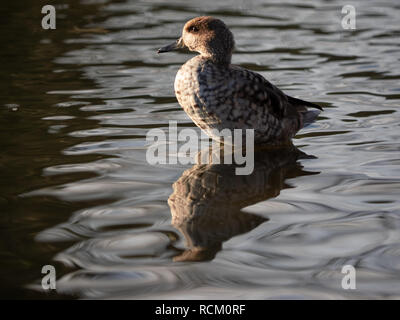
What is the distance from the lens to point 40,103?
7.80 m

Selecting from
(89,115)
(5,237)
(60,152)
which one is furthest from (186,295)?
(89,115)

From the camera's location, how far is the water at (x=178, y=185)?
4086 millimetres

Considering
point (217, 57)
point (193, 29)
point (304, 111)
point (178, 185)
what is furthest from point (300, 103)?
point (178, 185)

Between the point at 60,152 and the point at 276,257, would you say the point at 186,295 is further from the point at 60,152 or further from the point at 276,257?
the point at 60,152

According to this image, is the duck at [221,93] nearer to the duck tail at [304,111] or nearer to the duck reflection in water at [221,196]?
the duck tail at [304,111]

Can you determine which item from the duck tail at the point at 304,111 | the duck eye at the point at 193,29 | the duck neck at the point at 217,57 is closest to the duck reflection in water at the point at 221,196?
the duck tail at the point at 304,111

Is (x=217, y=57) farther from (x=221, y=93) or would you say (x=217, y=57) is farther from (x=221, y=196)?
(x=221, y=196)

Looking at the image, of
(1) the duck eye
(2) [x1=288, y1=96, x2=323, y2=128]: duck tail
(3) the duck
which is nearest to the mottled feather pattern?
(3) the duck

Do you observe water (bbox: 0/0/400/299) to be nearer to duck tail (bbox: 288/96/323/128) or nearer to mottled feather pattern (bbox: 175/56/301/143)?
duck tail (bbox: 288/96/323/128)

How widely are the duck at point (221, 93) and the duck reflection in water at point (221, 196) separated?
328 mm

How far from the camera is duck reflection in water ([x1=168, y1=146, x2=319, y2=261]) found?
4586 millimetres

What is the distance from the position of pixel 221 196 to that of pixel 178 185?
415mm

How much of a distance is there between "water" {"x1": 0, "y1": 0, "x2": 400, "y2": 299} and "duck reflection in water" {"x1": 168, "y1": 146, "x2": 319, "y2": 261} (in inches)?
0.6

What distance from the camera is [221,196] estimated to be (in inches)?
212
